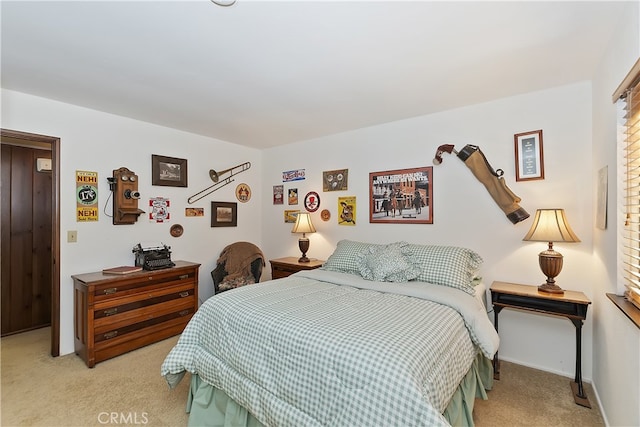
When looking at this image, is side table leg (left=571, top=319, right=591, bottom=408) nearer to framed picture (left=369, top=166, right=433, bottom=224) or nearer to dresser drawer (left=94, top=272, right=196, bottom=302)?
framed picture (left=369, top=166, right=433, bottom=224)

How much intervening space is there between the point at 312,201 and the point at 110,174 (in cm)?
232

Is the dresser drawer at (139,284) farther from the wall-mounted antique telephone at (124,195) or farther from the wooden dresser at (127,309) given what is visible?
the wall-mounted antique telephone at (124,195)

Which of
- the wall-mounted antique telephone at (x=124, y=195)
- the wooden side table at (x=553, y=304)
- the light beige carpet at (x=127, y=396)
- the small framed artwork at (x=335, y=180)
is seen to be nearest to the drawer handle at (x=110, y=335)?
the light beige carpet at (x=127, y=396)

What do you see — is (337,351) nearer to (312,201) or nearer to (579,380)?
(579,380)

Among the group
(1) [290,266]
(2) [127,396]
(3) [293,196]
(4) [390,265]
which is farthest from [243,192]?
(2) [127,396]

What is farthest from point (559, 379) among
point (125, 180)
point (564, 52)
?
point (125, 180)

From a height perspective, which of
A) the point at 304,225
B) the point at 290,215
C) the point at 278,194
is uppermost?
the point at 278,194

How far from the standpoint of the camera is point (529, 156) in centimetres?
252

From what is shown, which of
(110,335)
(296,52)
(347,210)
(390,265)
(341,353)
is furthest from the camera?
(347,210)

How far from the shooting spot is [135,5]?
4.83ft

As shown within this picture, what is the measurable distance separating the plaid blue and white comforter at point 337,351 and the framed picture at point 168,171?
2.04 m

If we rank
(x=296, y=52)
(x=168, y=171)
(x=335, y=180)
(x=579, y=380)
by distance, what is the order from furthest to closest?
(x=335, y=180) < (x=168, y=171) < (x=579, y=380) < (x=296, y=52)

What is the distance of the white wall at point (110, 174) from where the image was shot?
8.86ft

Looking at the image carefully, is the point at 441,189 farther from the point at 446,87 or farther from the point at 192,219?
the point at 192,219
